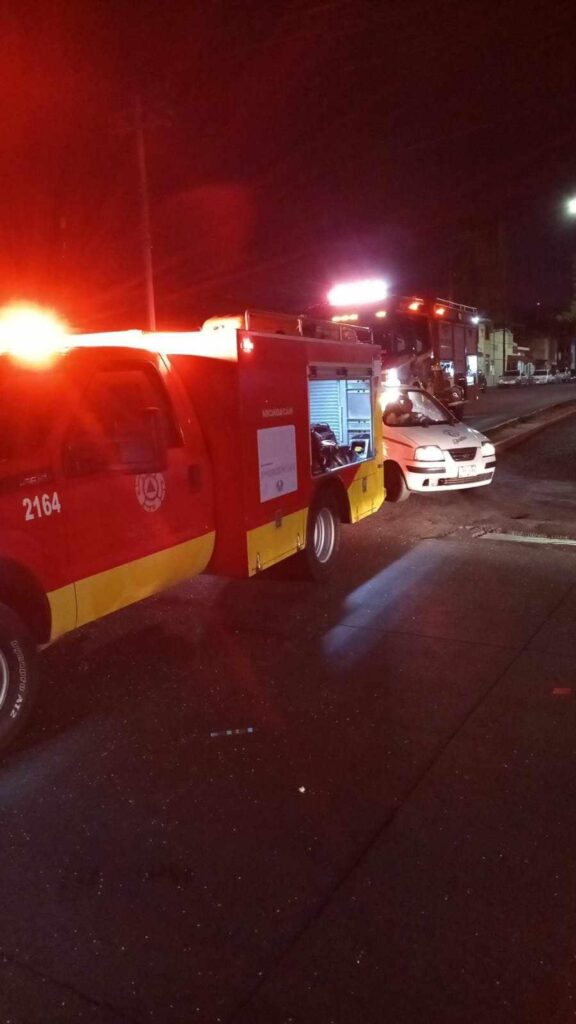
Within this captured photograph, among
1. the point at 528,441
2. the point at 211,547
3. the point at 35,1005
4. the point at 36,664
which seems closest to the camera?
the point at 35,1005

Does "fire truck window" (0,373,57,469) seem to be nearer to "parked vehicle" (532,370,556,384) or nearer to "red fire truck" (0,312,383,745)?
"red fire truck" (0,312,383,745)

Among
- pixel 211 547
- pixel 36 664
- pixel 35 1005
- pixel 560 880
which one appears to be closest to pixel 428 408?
pixel 211 547

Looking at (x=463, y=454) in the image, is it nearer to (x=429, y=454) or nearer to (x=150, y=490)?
(x=429, y=454)

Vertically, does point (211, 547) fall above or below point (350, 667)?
above

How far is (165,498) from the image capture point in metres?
5.16

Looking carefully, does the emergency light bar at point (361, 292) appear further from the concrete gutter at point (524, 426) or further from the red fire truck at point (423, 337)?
the concrete gutter at point (524, 426)

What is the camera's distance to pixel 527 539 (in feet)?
28.4

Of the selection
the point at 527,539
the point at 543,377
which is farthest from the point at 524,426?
the point at 543,377

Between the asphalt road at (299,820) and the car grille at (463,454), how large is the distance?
404 cm

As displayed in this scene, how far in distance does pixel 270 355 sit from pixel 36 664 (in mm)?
3066

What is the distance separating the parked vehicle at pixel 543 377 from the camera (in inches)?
2044

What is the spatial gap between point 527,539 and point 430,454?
200 centimetres

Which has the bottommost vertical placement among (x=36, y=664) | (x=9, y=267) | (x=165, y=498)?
(x=36, y=664)

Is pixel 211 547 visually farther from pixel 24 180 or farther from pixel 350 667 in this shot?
pixel 24 180
